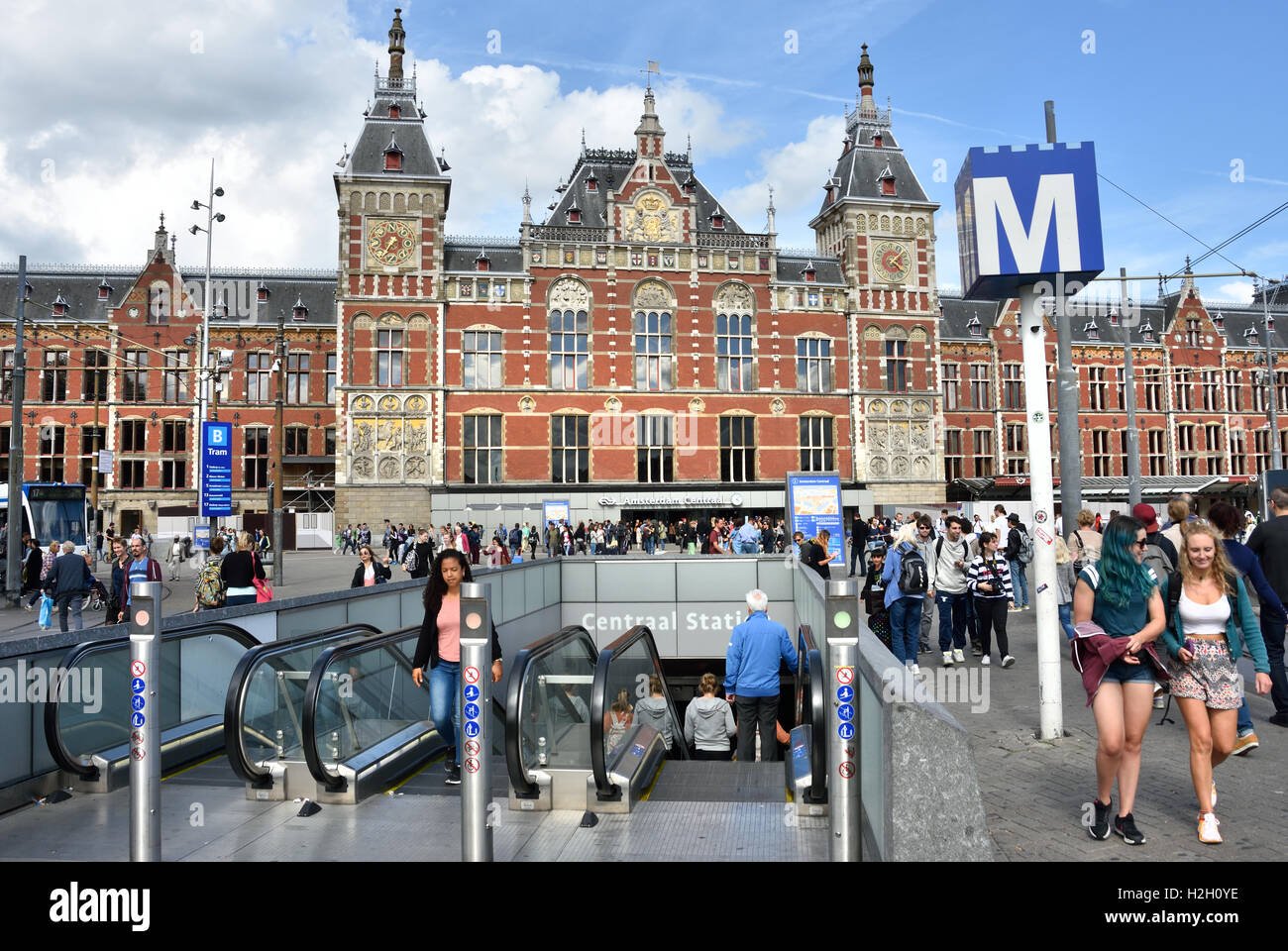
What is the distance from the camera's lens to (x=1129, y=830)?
4.75 metres

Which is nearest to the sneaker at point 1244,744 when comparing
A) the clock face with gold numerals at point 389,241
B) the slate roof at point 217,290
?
the clock face with gold numerals at point 389,241

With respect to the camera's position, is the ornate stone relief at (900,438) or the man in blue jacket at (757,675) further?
the ornate stone relief at (900,438)

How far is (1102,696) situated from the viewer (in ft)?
16.1

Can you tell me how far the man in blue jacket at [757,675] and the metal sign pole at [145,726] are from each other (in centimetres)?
568

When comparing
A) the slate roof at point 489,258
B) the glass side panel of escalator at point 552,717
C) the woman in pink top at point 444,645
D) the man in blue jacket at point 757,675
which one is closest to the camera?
the glass side panel of escalator at point 552,717

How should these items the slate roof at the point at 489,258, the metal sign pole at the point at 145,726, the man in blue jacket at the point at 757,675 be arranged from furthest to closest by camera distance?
the slate roof at the point at 489,258
the man in blue jacket at the point at 757,675
the metal sign pole at the point at 145,726

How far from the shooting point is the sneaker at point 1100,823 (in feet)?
15.9

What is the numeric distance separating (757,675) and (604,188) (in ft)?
120

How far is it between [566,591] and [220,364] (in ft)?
44.6

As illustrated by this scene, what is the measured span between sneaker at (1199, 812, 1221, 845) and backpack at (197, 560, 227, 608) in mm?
9768

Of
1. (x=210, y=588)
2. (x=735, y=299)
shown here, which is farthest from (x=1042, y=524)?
(x=735, y=299)

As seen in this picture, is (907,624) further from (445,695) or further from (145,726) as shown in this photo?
(145,726)

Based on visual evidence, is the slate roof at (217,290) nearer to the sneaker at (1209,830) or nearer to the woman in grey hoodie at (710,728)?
the woman in grey hoodie at (710,728)
